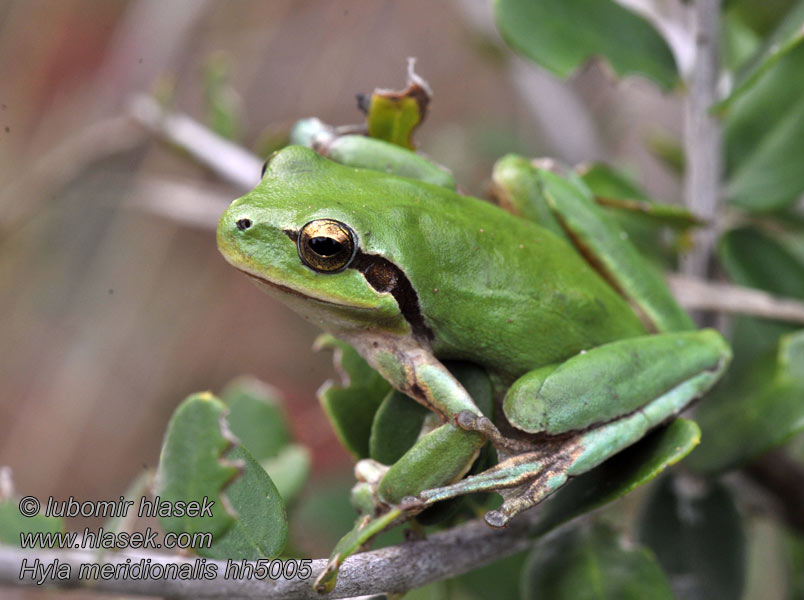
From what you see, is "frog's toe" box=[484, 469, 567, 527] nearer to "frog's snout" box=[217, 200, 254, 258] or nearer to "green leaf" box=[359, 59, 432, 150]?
"frog's snout" box=[217, 200, 254, 258]

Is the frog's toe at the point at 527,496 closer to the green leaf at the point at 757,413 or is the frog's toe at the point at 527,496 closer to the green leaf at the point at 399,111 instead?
the green leaf at the point at 757,413

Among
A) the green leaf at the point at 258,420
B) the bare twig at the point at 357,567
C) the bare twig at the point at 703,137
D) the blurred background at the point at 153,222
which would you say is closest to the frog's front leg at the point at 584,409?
the bare twig at the point at 357,567

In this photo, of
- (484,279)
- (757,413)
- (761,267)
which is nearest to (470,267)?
(484,279)

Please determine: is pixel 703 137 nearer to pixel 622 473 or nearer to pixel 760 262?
pixel 760 262

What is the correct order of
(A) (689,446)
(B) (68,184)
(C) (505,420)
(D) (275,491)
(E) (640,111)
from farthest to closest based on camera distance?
(E) (640,111) < (B) (68,184) < (C) (505,420) < (A) (689,446) < (D) (275,491)

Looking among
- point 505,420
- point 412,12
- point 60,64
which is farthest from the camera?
point 60,64

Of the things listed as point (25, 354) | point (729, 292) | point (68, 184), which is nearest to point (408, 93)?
point (729, 292)

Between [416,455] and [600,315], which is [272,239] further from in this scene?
[600,315]
